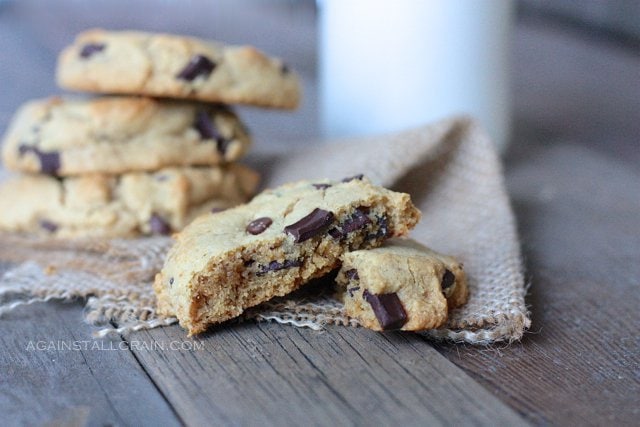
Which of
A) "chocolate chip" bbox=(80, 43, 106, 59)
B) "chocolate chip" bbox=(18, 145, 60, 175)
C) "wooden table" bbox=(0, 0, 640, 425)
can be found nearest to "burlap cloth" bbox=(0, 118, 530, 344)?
"wooden table" bbox=(0, 0, 640, 425)

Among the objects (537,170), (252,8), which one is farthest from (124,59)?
(252,8)

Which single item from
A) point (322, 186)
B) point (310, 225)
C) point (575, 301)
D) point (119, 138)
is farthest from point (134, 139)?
point (575, 301)

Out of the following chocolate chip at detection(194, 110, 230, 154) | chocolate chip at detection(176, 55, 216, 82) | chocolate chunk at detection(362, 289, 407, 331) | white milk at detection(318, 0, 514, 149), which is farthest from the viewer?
white milk at detection(318, 0, 514, 149)

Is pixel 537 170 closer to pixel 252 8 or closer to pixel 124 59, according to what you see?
pixel 124 59

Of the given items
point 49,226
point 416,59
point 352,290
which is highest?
point 416,59

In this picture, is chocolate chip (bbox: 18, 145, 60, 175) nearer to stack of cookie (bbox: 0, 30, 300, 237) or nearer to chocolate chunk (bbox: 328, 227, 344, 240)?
stack of cookie (bbox: 0, 30, 300, 237)

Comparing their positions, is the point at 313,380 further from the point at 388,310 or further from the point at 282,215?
the point at 282,215

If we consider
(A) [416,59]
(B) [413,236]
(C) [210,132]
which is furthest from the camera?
(A) [416,59]

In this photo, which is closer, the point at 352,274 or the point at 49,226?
the point at 352,274
